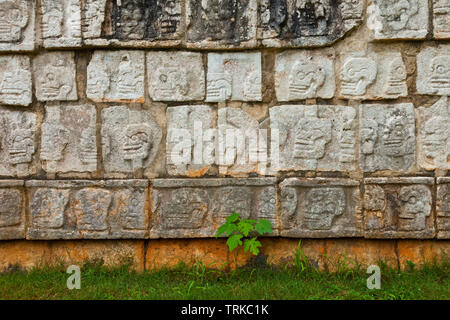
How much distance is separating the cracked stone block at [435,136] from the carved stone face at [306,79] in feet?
2.74

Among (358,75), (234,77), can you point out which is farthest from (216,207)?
(358,75)

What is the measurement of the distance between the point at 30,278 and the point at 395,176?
9.85ft

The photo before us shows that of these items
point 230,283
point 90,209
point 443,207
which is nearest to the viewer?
point 230,283

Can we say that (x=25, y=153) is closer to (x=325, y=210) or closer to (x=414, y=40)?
(x=325, y=210)

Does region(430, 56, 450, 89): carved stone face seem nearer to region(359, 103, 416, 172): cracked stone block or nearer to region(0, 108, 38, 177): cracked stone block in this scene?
region(359, 103, 416, 172): cracked stone block

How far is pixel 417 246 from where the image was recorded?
329 centimetres

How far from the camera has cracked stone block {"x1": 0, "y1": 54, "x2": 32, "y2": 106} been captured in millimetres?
3354

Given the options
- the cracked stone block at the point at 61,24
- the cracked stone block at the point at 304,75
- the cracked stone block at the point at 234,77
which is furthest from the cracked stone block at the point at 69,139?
the cracked stone block at the point at 304,75

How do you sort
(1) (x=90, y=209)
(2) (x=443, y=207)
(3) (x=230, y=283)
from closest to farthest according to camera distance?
(3) (x=230, y=283)
(2) (x=443, y=207)
(1) (x=90, y=209)

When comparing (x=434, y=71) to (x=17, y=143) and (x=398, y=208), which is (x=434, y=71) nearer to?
(x=398, y=208)

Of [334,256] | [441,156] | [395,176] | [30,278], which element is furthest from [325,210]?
[30,278]

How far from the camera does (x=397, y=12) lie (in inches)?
127

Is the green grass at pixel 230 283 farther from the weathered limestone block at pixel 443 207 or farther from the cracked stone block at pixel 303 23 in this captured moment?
the cracked stone block at pixel 303 23

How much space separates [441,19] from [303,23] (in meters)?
1.07
